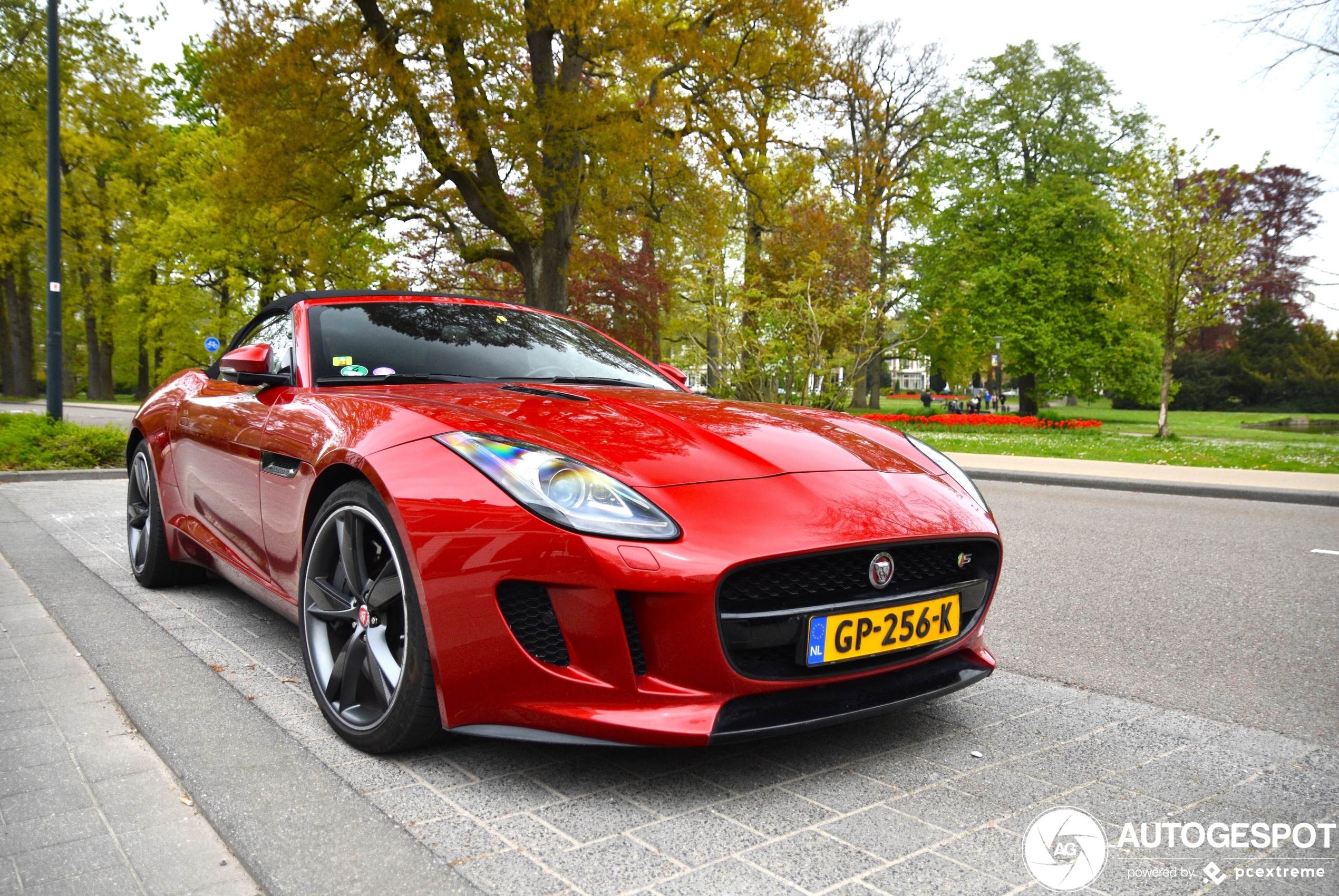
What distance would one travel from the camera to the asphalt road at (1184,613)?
3.29 metres

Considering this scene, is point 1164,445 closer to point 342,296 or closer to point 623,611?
point 342,296

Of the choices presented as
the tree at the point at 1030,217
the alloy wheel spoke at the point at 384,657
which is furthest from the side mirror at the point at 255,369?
the tree at the point at 1030,217

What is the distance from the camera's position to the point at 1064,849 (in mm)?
2062

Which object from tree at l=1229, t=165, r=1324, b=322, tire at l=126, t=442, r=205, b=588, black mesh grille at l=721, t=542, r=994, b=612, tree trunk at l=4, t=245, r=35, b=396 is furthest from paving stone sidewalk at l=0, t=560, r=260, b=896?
tree at l=1229, t=165, r=1324, b=322

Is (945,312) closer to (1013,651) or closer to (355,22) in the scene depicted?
(355,22)

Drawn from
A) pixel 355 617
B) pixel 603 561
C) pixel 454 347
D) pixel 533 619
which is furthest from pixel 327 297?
pixel 603 561

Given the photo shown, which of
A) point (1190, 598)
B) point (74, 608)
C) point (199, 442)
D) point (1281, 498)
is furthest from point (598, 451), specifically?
point (1281, 498)

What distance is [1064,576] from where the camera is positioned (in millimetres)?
5363

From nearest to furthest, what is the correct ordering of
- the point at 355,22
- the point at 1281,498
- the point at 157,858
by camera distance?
1. the point at 157,858
2. the point at 1281,498
3. the point at 355,22

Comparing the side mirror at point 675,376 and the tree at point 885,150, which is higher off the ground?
the tree at point 885,150

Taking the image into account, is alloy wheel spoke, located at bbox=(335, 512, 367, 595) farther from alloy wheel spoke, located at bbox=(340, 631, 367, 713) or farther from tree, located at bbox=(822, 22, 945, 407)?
tree, located at bbox=(822, 22, 945, 407)

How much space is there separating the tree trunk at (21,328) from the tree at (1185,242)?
3968cm

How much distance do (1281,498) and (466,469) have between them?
33.7 feet

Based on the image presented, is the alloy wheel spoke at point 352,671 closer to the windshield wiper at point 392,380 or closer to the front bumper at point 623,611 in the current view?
the front bumper at point 623,611
